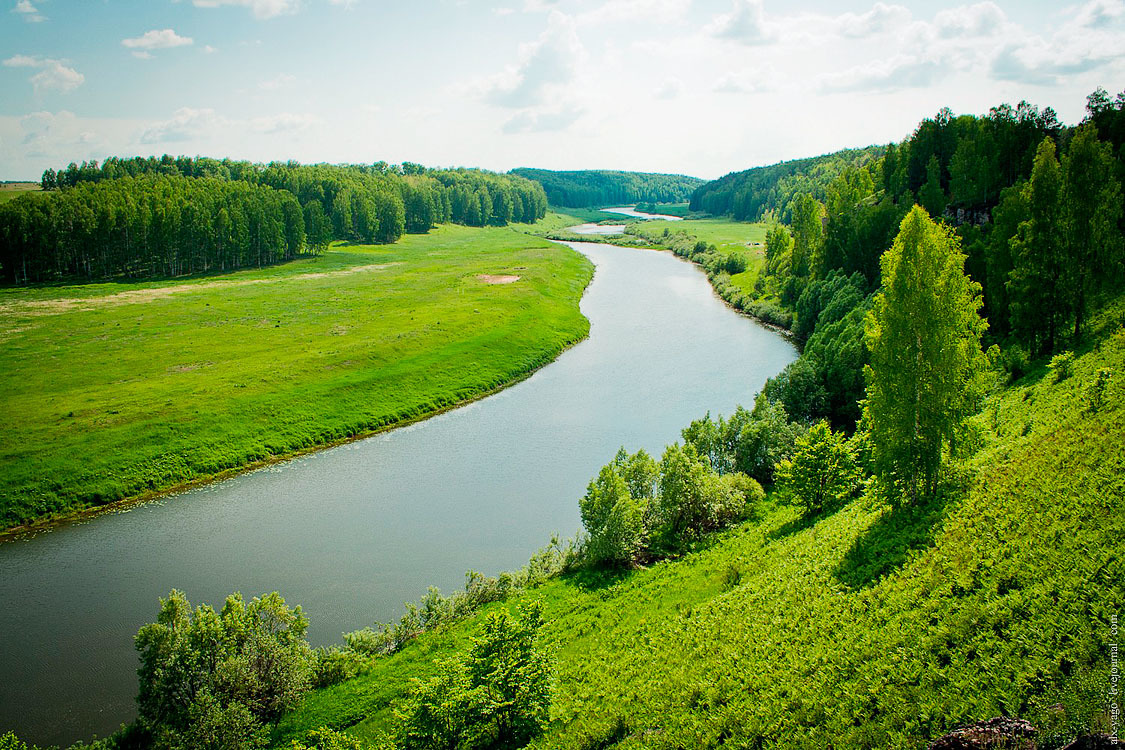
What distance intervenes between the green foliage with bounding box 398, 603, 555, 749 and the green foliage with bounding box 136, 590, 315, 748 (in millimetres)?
6084

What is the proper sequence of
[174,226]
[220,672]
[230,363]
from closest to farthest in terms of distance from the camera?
[220,672]
[230,363]
[174,226]

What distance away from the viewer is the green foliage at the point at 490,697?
19438 millimetres

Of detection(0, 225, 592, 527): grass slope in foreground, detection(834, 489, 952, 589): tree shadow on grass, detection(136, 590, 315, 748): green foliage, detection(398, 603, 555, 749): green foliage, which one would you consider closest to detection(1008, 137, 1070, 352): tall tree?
detection(834, 489, 952, 589): tree shadow on grass

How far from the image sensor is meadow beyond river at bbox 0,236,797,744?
93.4 feet

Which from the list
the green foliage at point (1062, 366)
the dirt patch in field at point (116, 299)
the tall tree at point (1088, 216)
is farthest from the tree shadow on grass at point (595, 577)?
the dirt patch in field at point (116, 299)

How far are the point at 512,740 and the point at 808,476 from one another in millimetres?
20426

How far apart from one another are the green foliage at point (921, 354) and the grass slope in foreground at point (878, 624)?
259 cm

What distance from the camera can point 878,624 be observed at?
778 inches

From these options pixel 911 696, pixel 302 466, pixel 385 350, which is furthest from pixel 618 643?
pixel 385 350

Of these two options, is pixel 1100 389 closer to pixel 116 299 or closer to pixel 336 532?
pixel 336 532

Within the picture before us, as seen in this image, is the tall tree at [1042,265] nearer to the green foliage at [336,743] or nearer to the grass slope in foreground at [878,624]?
Result: the grass slope in foreground at [878,624]

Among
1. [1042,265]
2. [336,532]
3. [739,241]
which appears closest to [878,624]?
[1042,265]

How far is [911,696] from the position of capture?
16.0 meters

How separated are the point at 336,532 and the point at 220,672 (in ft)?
51.6
